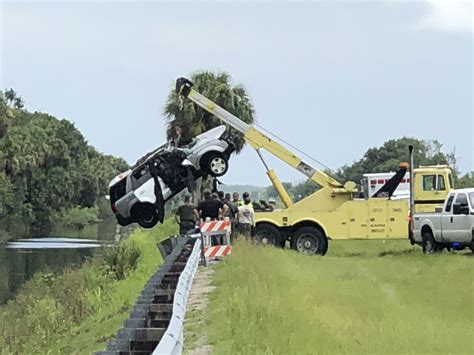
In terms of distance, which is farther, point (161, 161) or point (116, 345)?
point (161, 161)

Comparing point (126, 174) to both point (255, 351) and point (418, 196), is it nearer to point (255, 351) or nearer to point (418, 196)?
point (418, 196)

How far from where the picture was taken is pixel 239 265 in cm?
1873

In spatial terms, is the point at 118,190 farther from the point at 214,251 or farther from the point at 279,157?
the point at 214,251

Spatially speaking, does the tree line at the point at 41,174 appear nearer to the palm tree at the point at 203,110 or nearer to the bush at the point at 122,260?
the palm tree at the point at 203,110

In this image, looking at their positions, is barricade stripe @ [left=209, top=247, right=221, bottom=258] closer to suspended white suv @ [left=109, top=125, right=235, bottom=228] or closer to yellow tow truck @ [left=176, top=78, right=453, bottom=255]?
yellow tow truck @ [left=176, top=78, right=453, bottom=255]

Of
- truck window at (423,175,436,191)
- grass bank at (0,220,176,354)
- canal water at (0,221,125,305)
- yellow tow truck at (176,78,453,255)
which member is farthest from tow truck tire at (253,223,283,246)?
canal water at (0,221,125,305)

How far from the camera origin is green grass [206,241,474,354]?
35.3 ft

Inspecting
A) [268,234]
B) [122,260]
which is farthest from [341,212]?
[122,260]

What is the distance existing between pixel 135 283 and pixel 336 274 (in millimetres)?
5847

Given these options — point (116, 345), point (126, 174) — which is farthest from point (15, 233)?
point (116, 345)

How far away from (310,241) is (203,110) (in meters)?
13.6

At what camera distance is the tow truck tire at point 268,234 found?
1137 inches

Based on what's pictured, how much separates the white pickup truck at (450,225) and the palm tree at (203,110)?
13.1 metres

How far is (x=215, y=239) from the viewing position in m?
23.3
